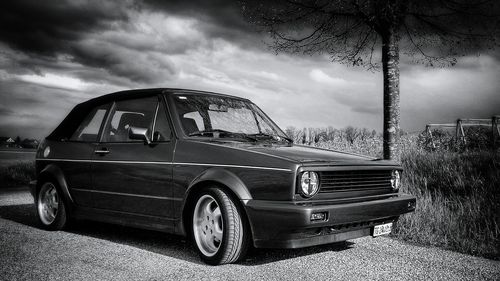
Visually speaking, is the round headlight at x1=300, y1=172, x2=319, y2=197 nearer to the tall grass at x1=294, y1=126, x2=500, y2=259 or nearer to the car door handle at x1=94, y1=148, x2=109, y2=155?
Answer: the tall grass at x1=294, y1=126, x2=500, y2=259

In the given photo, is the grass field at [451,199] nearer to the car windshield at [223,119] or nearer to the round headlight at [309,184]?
the car windshield at [223,119]

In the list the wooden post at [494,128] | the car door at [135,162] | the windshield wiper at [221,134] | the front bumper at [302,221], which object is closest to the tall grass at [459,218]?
the front bumper at [302,221]

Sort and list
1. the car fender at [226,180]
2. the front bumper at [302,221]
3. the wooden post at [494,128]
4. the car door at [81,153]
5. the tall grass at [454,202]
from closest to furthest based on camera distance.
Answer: the front bumper at [302,221] → the car fender at [226,180] → the tall grass at [454,202] → the car door at [81,153] → the wooden post at [494,128]

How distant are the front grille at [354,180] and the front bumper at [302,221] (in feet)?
0.43

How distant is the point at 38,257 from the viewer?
4664mm

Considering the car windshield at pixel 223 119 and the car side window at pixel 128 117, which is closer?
the car windshield at pixel 223 119

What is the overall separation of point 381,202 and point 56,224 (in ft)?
13.9

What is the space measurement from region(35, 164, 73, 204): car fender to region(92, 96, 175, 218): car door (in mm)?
620

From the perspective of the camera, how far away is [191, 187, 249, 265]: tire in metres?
4.15

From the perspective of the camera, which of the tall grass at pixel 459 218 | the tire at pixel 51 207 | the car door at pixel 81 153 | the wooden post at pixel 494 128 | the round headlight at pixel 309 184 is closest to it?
the round headlight at pixel 309 184

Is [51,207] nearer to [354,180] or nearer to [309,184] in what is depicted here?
[309,184]

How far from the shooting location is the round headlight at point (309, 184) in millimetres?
3998

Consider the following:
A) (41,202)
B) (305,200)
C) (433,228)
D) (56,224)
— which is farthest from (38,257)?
(433,228)

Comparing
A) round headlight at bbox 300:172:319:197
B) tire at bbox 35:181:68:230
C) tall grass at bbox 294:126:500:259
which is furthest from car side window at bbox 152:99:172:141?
tall grass at bbox 294:126:500:259
